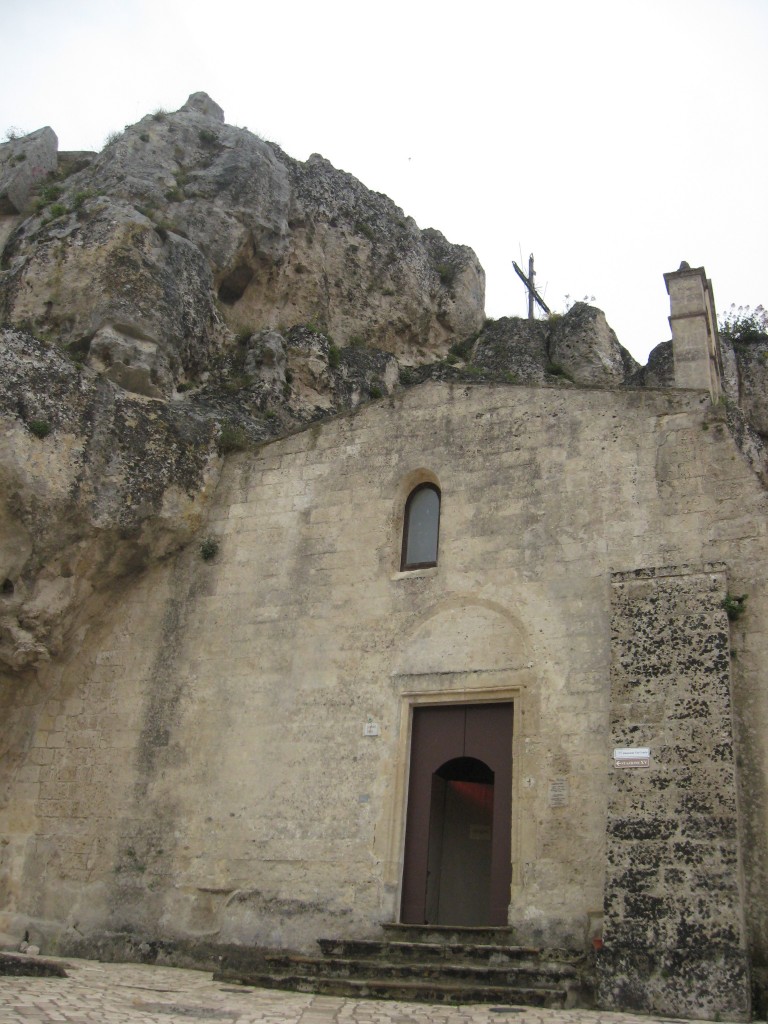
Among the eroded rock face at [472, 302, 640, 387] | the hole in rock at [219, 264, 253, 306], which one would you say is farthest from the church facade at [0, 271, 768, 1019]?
the eroded rock face at [472, 302, 640, 387]

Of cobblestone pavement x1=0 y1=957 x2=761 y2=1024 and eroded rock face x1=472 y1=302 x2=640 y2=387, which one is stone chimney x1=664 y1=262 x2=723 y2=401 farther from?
cobblestone pavement x1=0 y1=957 x2=761 y2=1024

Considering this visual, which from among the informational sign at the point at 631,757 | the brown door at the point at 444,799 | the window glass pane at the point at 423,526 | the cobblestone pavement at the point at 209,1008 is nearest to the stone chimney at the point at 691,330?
the window glass pane at the point at 423,526

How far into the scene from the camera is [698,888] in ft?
27.4

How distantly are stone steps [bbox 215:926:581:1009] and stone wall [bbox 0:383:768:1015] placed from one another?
0.38 meters

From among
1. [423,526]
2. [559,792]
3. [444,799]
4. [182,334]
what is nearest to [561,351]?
[182,334]

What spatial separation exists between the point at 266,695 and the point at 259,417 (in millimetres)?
4943

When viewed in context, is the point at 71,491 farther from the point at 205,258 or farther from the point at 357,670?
the point at 205,258

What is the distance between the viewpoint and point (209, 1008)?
26.9 ft

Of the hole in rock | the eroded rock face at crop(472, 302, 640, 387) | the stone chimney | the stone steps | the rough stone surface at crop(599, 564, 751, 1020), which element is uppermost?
the eroded rock face at crop(472, 302, 640, 387)

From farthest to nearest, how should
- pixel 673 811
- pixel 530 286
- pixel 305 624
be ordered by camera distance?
pixel 530 286
pixel 305 624
pixel 673 811

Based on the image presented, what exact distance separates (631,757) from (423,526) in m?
4.03

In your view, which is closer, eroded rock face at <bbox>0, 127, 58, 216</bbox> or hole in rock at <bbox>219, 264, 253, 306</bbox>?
hole in rock at <bbox>219, 264, 253, 306</bbox>

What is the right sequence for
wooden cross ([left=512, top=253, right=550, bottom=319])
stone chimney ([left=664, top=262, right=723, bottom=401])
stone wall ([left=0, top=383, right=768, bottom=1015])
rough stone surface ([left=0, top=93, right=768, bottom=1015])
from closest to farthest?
rough stone surface ([left=0, top=93, right=768, bottom=1015]) < stone wall ([left=0, top=383, right=768, bottom=1015]) < stone chimney ([left=664, top=262, right=723, bottom=401]) < wooden cross ([left=512, top=253, right=550, bottom=319])

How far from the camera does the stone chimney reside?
43.3ft
